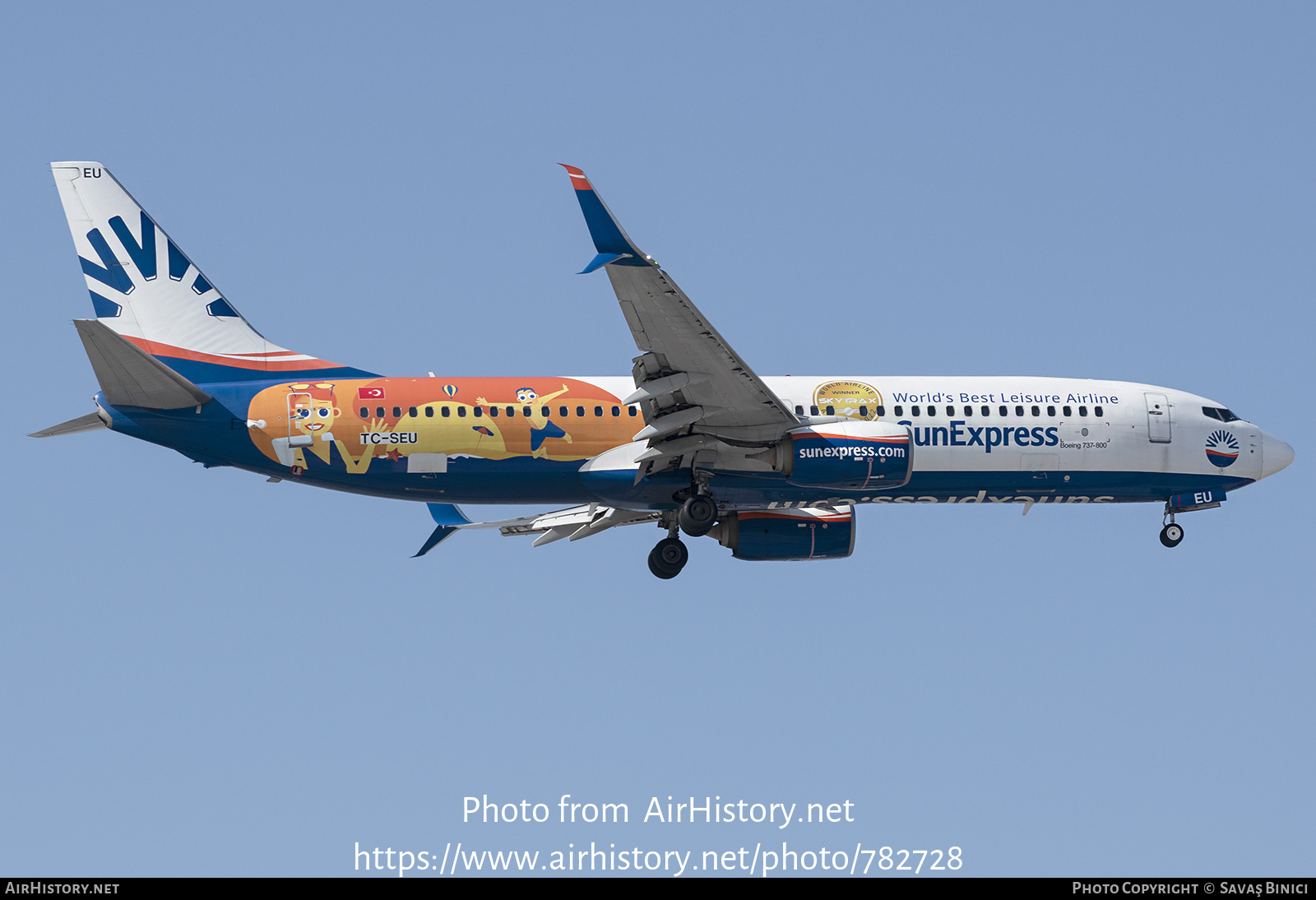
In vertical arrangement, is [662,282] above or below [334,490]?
above

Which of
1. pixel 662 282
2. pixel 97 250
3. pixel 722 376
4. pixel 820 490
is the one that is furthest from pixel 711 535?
pixel 97 250

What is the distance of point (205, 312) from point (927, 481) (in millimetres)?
18043

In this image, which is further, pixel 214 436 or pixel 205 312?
pixel 205 312

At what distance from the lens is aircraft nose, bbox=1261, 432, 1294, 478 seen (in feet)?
140

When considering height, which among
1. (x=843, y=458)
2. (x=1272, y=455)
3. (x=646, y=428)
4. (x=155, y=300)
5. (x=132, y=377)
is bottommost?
(x=1272, y=455)

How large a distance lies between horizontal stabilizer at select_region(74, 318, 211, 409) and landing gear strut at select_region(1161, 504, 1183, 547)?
24090 millimetres

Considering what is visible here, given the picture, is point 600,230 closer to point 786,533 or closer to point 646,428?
point 646,428

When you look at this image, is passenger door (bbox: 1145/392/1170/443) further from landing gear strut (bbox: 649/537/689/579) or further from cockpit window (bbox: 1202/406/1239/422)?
landing gear strut (bbox: 649/537/689/579)

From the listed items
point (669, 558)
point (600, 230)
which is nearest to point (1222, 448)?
point (669, 558)

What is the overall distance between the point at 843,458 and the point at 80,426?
57.1ft

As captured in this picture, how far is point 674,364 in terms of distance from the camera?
35.5 meters

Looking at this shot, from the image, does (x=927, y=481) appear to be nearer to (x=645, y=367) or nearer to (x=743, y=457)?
(x=743, y=457)

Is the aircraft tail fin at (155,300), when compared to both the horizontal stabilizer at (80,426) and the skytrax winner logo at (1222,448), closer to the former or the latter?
the horizontal stabilizer at (80,426)

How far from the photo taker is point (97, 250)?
3962cm
